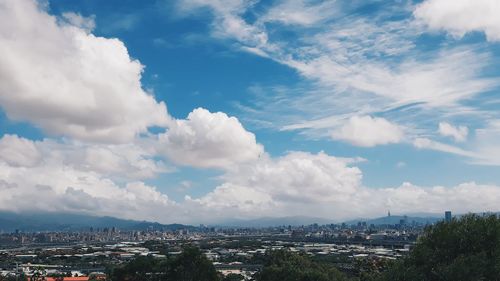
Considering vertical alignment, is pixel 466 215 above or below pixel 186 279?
above

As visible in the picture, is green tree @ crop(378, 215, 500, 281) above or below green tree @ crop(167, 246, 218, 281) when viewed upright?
above

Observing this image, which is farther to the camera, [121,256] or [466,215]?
[121,256]

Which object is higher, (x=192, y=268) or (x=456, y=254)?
(x=456, y=254)

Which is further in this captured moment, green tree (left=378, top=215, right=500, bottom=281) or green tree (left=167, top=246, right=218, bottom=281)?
green tree (left=167, top=246, right=218, bottom=281)

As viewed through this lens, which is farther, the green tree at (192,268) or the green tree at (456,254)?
the green tree at (192,268)

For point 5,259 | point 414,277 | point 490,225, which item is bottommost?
point 5,259

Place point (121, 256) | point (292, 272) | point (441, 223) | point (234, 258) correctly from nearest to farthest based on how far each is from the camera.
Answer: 1. point (441, 223)
2. point (292, 272)
3. point (234, 258)
4. point (121, 256)

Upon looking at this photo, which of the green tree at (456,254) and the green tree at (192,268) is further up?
the green tree at (456,254)

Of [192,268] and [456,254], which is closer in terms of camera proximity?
[456,254]

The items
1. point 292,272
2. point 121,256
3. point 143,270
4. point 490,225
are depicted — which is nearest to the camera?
point 490,225

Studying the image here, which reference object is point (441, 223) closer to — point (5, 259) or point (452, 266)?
point (452, 266)

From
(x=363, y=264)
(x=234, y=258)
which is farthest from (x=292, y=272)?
(x=234, y=258)
